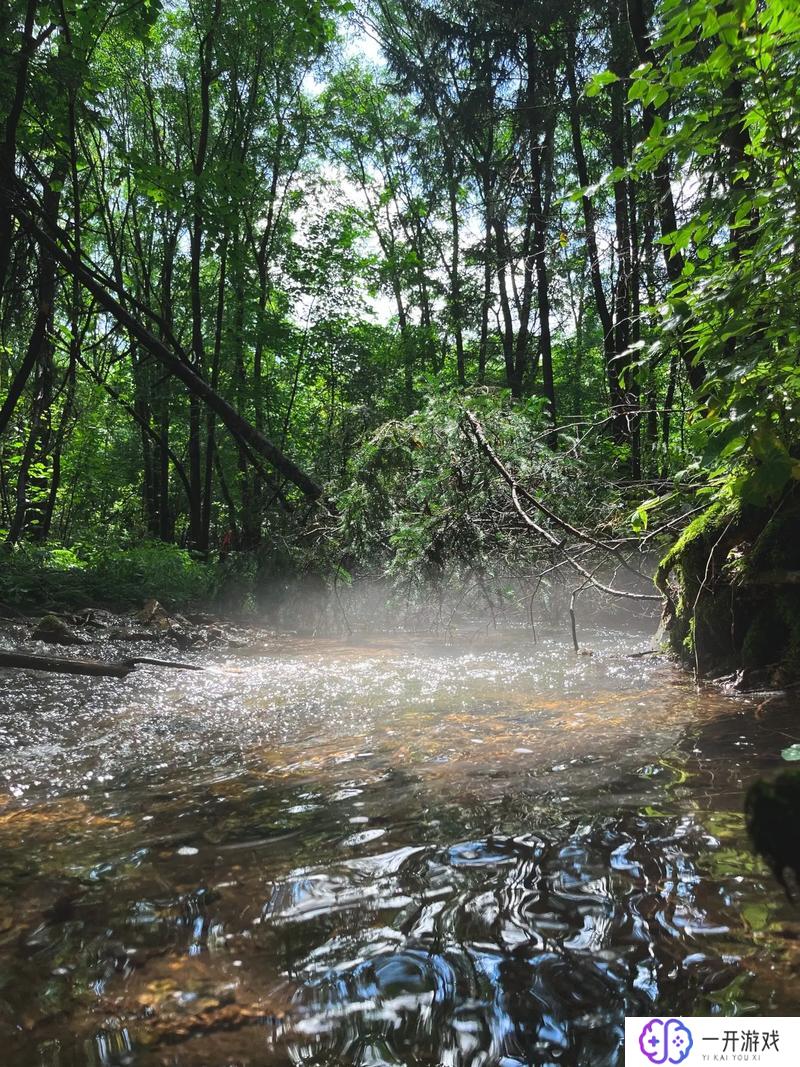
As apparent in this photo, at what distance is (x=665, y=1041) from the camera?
5.08 ft

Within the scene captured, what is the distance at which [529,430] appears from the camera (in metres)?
7.86

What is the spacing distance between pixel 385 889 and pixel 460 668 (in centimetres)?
415

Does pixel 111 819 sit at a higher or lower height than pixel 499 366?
lower

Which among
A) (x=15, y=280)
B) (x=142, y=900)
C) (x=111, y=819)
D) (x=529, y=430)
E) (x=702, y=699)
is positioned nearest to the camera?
(x=142, y=900)

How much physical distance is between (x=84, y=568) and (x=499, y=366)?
16554mm

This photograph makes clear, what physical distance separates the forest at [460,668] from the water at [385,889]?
0.01 metres

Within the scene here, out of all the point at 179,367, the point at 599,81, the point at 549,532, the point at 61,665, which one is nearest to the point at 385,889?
the point at 599,81

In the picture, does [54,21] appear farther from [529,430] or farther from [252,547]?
[529,430]

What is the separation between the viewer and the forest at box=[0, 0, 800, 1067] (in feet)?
5.75

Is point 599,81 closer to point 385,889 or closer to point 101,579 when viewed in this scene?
point 385,889

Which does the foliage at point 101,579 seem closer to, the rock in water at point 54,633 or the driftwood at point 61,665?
the rock in water at point 54,633

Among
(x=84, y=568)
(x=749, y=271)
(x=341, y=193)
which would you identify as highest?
Answer: (x=341, y=193)

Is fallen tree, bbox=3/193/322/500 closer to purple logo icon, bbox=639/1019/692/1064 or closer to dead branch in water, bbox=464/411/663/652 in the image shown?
dead branch in water, bbox=464/411/663/652

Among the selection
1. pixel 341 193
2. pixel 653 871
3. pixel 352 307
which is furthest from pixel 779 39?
pixel 341 193
